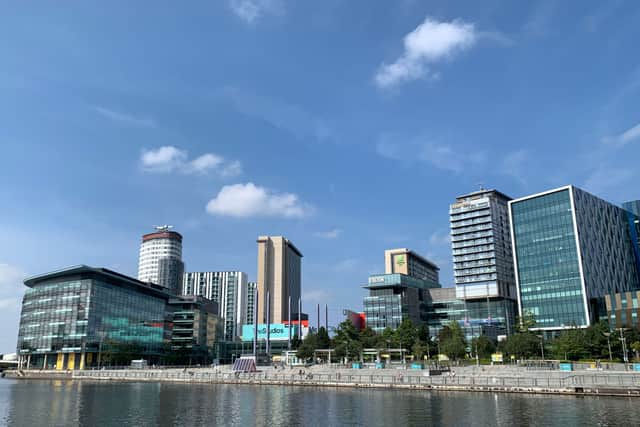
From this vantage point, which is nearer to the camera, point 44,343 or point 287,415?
point 287,415

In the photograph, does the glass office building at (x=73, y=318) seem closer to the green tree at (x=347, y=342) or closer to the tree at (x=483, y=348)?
the green tree at (x=347, y=342)

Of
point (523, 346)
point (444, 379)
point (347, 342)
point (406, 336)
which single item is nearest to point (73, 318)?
point (347, 342)

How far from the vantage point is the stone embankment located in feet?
234

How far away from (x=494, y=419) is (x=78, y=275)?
154 m

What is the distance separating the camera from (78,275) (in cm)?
17375

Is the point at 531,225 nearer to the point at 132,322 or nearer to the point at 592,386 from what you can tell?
the point at 592,386

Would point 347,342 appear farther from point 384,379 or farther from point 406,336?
point 384,379

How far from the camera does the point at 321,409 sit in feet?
206

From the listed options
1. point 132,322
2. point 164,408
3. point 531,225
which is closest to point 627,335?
point 531,225

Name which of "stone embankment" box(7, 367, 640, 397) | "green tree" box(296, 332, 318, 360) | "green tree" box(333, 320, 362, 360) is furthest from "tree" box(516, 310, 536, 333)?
"green tree" box(296, 332, 318, 360)

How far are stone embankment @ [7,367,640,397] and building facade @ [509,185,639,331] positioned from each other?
237 ft

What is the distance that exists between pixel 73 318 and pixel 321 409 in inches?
5176

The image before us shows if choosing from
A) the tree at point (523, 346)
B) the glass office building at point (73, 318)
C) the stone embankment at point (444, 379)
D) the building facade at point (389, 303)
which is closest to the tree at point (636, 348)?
the tree at point (523, 346)

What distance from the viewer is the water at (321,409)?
5266 cm
